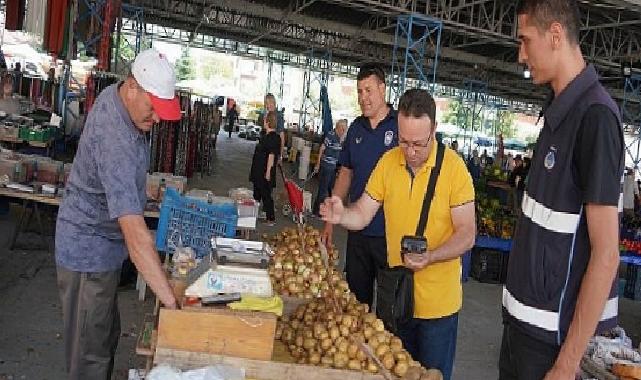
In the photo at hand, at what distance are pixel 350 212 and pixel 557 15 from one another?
5.28 feet

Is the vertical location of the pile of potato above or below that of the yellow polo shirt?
below

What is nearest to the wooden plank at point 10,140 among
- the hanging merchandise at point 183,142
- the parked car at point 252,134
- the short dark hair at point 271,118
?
the hanging merchandise at point 183,142

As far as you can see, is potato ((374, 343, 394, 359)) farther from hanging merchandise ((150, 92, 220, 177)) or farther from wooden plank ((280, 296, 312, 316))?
hanging merchandise ((150, 92, 220, 177))

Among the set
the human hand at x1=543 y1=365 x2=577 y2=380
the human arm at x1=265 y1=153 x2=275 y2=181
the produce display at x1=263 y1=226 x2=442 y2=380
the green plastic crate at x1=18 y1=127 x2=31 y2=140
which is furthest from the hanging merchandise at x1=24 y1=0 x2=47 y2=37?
the human hand at x1=543 y1=365 x2=577 y2=380

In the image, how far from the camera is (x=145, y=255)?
2.83 m

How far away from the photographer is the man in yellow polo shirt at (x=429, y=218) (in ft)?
9.98

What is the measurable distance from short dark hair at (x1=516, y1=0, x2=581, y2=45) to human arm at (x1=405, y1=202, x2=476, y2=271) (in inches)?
47.6

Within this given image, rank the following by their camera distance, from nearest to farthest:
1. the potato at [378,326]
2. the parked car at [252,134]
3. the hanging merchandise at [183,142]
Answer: the potato at [378,326] → the hanging merchandise at [183,142] → the parked car at [252,134]

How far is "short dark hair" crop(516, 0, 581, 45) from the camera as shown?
1.99 meters

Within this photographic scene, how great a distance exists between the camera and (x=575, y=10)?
2.01 meters

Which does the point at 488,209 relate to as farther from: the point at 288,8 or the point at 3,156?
the point at 288,8

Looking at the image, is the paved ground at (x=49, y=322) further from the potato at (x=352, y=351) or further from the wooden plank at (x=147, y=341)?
the potato at (x=352, y=351)

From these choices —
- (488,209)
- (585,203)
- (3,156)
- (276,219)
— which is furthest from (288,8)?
(585,203)

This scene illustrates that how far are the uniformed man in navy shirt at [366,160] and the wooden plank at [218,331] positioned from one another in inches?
56.6
